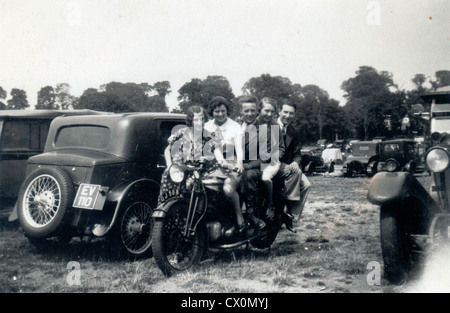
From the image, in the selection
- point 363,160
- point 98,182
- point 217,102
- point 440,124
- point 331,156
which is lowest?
point 331,156

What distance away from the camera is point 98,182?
487 cm

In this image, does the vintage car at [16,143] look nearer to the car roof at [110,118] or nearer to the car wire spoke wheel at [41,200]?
the car roof at [110,118]

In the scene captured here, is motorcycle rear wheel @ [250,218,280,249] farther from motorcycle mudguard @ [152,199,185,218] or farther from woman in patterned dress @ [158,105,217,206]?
motorcycle mudguard @ [152,199,185,218]

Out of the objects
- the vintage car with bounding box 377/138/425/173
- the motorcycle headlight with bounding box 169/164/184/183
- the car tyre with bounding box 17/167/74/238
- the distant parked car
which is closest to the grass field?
the car tyre with bounding box 17/167/74/238

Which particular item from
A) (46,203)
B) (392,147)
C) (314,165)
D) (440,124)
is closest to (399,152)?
(392,147)

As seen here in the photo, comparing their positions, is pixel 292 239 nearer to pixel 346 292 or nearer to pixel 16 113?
pixel 346 292

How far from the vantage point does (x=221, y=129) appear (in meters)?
4.91

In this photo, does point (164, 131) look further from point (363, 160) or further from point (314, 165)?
point (363, 160)

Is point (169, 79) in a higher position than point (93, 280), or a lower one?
higher

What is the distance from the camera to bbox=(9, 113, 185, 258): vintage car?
468 centimetres

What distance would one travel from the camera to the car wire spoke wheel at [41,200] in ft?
15.4

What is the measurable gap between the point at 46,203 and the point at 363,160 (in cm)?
1557
